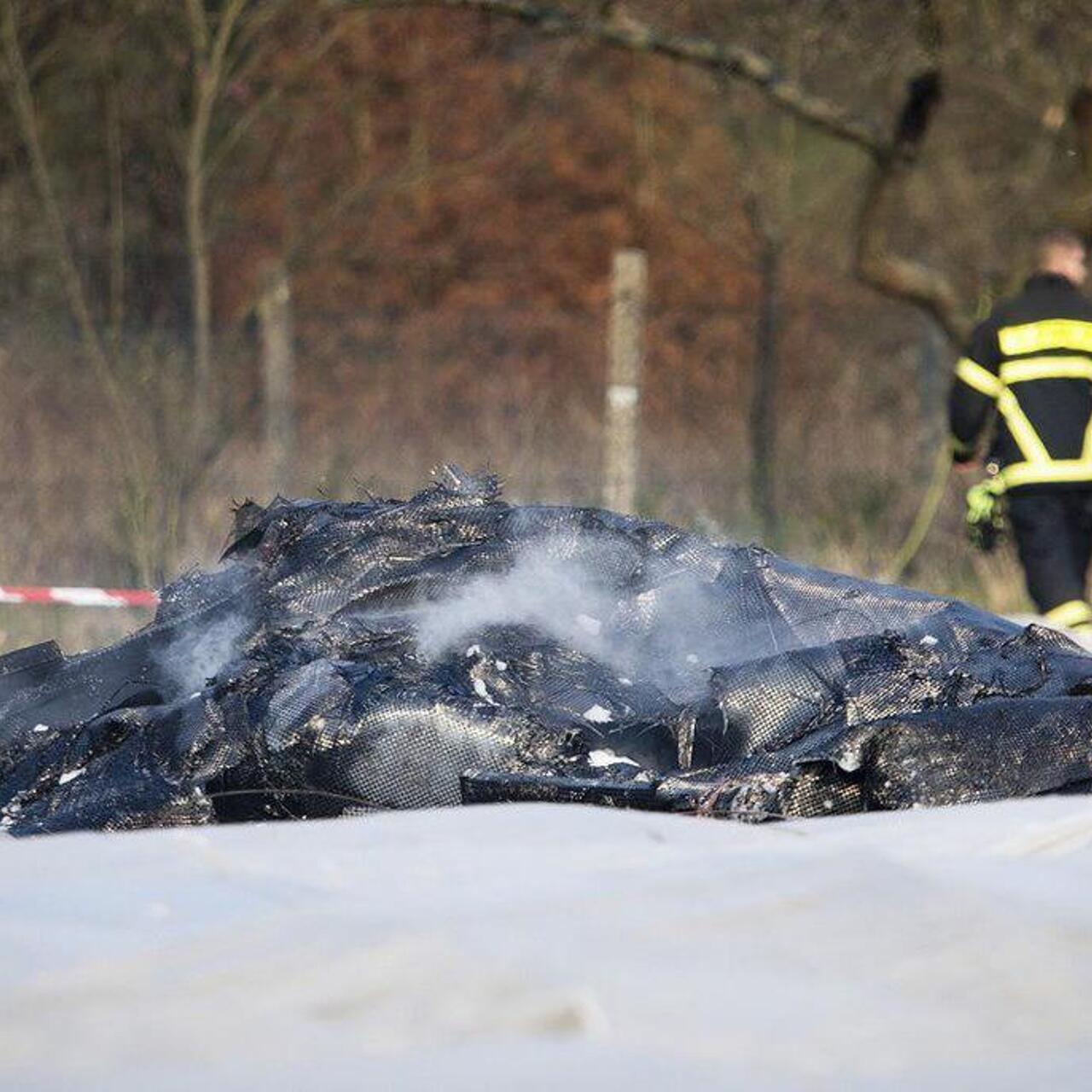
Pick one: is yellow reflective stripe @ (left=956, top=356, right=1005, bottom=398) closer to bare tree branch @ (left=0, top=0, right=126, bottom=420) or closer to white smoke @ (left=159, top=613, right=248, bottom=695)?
white smoke @ (left=159, top=613, right=248, bottom=695)

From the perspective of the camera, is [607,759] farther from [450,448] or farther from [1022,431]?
[450,448]

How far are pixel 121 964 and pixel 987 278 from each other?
12998 millimetres

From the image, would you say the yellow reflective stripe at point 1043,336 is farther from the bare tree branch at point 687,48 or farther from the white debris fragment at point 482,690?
the white debris fragment at point 482,690

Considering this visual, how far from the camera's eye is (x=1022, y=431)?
23.5 feet

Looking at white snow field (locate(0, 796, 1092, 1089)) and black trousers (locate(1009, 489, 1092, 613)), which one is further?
black trousers (locate(1009, 489, 1092, 613))

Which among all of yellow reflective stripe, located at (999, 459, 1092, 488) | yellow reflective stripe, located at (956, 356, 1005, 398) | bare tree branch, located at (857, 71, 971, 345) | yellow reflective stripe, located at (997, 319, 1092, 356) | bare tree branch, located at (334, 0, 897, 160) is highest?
bare tree branch, located at (334, 0, 897, 160)

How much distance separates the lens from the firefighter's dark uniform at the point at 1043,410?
7137mm

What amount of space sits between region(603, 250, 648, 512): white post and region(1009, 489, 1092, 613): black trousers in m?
2.28

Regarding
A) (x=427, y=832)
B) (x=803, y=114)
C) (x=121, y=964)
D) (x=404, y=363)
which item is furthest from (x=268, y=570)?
(x=404, y=363)

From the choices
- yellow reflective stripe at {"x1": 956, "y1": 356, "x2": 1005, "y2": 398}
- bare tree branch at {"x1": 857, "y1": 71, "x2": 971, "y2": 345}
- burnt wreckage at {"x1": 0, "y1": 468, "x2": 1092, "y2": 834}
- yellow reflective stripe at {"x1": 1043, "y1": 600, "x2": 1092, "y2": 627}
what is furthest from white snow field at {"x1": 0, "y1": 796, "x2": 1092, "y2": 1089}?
bare tree branch at {"x1": 857, "y1": 71, "x2": 971, "y2": 345}

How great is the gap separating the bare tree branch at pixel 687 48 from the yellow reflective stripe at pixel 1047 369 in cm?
313

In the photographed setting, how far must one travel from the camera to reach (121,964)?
2.04 m

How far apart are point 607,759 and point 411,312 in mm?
12314

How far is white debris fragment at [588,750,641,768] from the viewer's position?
3414 millimetres
